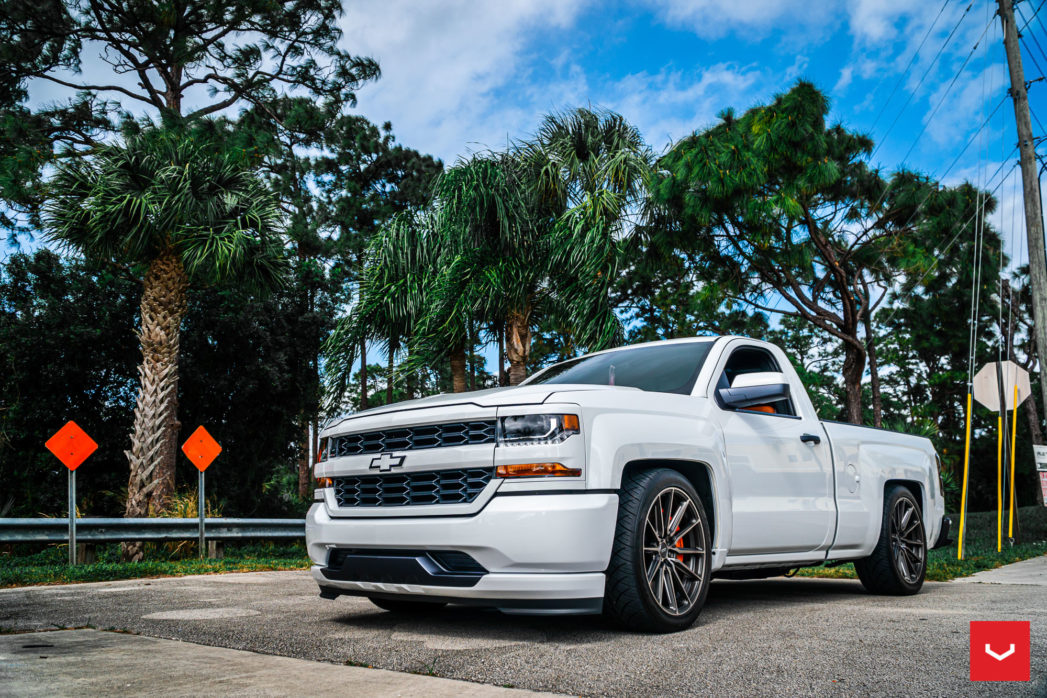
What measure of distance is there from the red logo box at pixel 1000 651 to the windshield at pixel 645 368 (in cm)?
202

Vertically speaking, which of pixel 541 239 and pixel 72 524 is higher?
pixel 541 239

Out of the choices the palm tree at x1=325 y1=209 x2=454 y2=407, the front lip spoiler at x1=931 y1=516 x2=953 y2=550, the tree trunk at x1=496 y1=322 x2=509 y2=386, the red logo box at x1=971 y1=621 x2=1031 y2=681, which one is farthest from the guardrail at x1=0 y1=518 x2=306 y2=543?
the red logo box at x1=971 y1=621 x2=1031 y2=681

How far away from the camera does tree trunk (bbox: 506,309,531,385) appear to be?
16641 millimetres

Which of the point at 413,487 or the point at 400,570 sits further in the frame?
the point at 413,487

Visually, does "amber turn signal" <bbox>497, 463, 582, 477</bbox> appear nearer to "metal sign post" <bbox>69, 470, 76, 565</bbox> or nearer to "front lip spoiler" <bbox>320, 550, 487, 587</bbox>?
"front lip spoiler" <bbox>320, 550, 487, 587</bbox>

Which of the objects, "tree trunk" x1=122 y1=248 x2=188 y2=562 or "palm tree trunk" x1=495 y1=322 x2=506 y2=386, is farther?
"palm tree trunk" x1=495 y1=322 x2=506 y2=386

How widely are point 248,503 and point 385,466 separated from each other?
2147cm

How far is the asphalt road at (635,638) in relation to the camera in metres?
3.43

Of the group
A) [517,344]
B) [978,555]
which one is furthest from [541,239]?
[978,555]

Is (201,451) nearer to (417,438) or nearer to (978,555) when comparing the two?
(417,438)

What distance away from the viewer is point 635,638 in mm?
4410

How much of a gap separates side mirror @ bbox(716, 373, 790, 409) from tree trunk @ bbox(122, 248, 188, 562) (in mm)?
12125

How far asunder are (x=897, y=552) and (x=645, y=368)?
282cm

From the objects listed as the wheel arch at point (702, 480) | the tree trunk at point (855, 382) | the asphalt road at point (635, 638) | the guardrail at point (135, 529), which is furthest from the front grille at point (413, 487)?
the tree trunk at point (855, 382)
